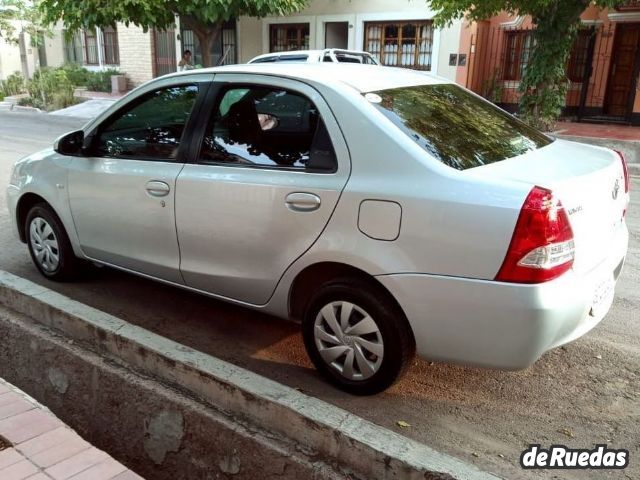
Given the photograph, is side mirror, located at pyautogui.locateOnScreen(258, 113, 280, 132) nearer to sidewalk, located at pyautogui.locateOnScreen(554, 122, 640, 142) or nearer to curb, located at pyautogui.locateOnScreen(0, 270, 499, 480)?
curb, located at pyautogui.locateOnScreen(0, 270, 499, 480)

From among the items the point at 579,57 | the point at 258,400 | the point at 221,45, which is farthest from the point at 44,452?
the point at 221,45

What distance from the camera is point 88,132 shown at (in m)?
4.16

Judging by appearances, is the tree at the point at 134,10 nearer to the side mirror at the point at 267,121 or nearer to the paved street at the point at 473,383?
the paved street at the point at 473,383

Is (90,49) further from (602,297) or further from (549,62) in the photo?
(602,297)

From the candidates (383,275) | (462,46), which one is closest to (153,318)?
(383,275)

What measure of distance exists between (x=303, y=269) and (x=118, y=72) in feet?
80.9

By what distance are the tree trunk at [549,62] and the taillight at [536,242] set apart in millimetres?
10662

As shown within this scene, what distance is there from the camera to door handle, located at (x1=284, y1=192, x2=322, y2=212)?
2979 mm

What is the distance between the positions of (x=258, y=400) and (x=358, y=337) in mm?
590

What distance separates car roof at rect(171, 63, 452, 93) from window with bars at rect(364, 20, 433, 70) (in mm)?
14646

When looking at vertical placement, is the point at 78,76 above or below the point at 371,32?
below

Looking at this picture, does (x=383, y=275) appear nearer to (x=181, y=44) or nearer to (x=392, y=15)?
(x=392, y=15)

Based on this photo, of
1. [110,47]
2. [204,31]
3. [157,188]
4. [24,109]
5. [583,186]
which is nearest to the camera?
[583,186]

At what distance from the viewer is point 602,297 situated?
2.91 metres
